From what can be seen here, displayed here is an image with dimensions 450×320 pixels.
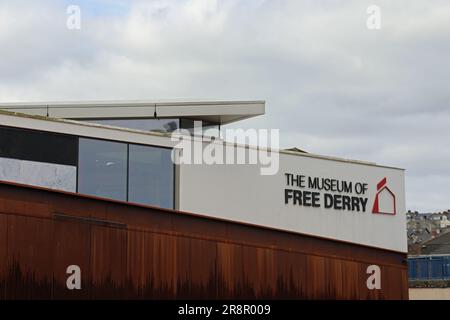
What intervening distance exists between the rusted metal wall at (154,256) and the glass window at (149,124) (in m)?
4.44

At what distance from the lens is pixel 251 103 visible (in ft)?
96.7

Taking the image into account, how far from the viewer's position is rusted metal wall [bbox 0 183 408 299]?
70.9 ft

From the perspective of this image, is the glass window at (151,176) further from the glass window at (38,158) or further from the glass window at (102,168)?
the glass window at (38,158)

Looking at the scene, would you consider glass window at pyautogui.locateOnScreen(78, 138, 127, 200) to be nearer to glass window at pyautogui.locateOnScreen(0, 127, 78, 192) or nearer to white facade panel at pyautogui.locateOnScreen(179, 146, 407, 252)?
glass window at pyautogui.locateOnScreen(0, 127, 78, 192)

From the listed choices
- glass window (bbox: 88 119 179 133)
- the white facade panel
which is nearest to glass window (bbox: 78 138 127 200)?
the white facade panel

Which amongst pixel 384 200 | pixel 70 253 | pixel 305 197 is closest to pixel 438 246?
pixel 384 200

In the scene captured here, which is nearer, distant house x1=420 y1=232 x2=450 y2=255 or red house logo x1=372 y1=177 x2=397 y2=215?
red house logo x1=372 y1=177 x2=397 y2=215

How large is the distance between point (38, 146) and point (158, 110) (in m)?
5.95

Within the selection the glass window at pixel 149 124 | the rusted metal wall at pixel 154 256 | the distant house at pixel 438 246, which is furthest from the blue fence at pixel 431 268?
the glass window at pixel 149 124

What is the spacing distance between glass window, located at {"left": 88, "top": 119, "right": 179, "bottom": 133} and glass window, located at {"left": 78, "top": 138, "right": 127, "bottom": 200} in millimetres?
3338

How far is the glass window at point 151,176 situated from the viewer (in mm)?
25797

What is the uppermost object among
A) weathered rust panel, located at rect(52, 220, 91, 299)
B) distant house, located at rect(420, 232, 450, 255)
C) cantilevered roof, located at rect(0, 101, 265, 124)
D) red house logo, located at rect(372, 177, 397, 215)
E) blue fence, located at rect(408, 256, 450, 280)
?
cantilevered roof, located at rect(0, 101, 265, 124)

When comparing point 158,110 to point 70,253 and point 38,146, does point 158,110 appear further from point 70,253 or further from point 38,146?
point 70,253

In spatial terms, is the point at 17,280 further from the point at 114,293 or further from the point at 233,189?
the point at 233,189
